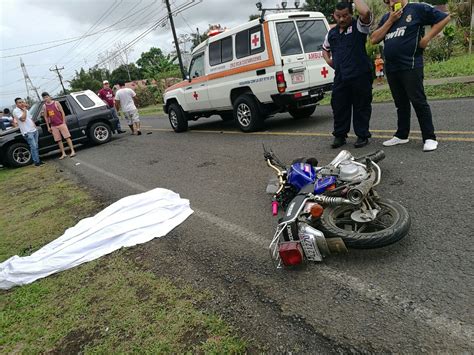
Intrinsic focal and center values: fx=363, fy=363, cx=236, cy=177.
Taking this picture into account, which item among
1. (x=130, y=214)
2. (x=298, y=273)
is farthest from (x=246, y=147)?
(x=298, y=273)

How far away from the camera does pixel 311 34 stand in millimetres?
7516

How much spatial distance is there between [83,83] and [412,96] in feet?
227

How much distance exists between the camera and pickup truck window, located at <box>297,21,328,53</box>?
24.3 feet

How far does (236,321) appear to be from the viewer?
2.31 m

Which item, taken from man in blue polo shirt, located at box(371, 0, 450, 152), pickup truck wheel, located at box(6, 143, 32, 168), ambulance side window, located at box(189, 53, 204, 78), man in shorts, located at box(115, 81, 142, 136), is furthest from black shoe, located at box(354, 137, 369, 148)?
pickup truck wheel, located at box(6, 143, 32, 168)

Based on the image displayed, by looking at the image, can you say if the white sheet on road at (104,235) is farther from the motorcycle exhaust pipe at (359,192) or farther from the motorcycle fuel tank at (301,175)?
the motorcycle exhaust pipe at (359,192)

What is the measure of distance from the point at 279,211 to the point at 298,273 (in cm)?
116

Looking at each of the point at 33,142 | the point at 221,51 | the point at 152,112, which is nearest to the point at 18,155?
the point at 33,142

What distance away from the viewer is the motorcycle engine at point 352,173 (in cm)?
309

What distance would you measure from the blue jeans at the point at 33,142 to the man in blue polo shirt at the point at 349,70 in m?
8.00

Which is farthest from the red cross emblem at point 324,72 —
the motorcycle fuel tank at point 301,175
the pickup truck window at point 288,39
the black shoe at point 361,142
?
the motorcycle fuel tank at point 301,175

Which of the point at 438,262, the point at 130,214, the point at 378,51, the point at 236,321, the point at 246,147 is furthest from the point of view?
the point at 378,51

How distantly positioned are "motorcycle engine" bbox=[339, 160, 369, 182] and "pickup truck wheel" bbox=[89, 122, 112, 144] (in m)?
9.76

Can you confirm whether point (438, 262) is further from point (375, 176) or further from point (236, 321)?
point (236, 321)
